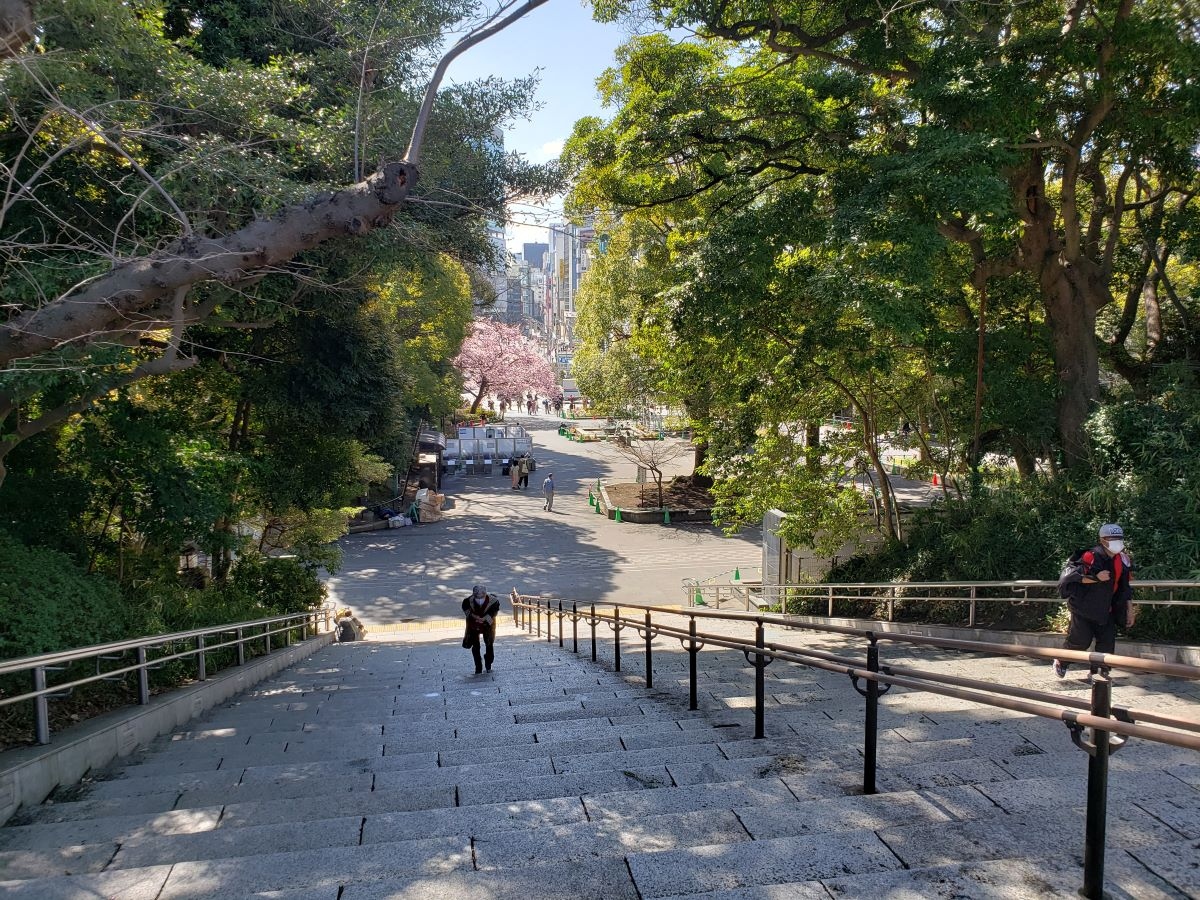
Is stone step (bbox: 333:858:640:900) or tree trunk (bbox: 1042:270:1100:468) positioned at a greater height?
tree trunk (bbox: 1042:270:1100:468)

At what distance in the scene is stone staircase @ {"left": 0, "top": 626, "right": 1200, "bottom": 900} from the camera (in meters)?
2.84

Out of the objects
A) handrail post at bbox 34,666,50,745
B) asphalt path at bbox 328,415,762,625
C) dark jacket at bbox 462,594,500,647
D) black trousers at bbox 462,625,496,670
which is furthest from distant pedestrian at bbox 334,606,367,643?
handrail post at bbox 34,666,50,745

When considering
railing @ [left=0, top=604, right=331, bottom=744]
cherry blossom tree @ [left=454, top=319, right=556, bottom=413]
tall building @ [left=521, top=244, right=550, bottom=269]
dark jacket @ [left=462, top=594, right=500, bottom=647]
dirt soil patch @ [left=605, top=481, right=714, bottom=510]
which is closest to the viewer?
railing @ [left=0, top=604, right=331, bottom=744]

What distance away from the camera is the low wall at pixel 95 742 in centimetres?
441

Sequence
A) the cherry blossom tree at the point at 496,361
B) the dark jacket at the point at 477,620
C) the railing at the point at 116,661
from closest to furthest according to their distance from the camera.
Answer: the railing at the point at 116,661, the dark jacket at the point at 477,620, the cherry blossom tree at the point at 496,361

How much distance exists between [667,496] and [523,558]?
8.62m

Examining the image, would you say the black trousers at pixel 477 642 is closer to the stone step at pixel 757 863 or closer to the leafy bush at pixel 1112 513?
the leafy bush at pixel 1112 513

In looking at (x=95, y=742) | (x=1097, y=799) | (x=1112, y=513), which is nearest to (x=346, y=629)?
(x=95, y=742)

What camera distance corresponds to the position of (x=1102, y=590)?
6.21 meters

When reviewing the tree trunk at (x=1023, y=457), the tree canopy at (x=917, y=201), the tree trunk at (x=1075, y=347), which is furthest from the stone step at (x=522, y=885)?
the tree trunk at (x=1023, y=457)

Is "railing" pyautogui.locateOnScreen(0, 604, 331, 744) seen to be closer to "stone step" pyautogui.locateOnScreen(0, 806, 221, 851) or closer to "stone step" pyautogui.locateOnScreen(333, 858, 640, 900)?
"stone step" pyautogui.locateOnScreen(0, 806, 221, 851)

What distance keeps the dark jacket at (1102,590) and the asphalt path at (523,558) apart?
12468mm

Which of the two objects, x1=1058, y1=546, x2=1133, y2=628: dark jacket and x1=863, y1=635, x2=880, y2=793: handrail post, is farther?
x1=1058, y1=546, x2=1133, y2=628: dark jacket

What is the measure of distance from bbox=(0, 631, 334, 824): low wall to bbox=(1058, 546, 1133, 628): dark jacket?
7106 mm
